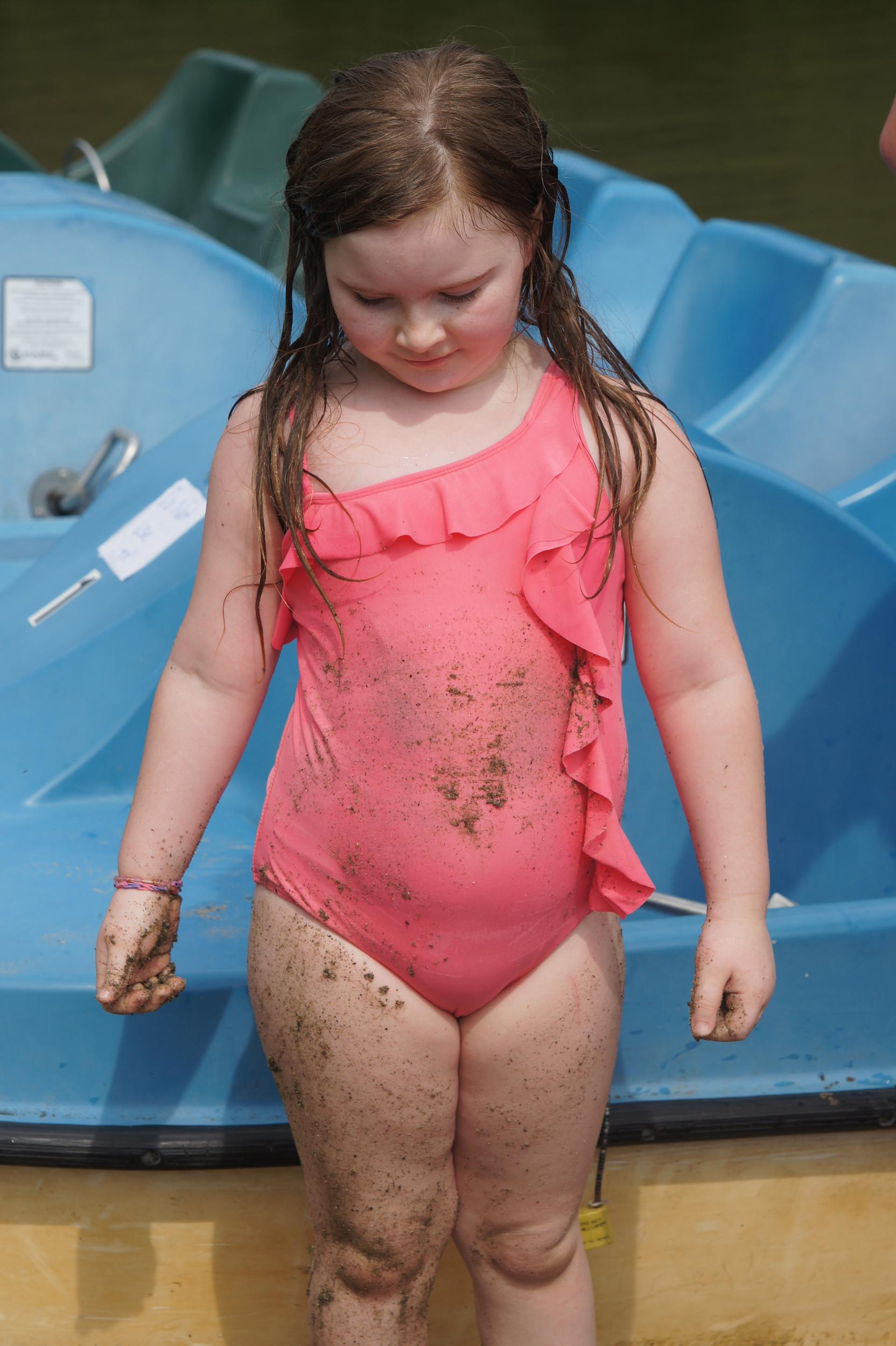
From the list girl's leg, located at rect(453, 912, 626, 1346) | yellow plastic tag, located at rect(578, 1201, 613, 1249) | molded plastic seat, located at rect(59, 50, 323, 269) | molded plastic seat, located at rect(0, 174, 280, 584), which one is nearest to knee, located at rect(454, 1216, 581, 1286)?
girl's leg, located at rect(453, 912, 626, 1346)

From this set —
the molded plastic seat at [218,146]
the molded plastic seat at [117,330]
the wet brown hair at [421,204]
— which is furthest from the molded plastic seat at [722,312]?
the wet brown hair at [421,204]

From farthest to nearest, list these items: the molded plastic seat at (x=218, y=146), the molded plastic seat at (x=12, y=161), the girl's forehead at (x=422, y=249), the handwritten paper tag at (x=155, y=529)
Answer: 1. the molded plastic seat at (x=12, y=161)
2. the molded plastic seat at (x=218, y=146)
3. the handwritten paper tag at (x=155, y=529)
4. the girl's forehead at (x=422, y=249)

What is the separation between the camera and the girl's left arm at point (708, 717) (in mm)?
1034

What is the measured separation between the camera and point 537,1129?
1055mm

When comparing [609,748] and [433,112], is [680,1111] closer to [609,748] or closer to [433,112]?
[609,748]

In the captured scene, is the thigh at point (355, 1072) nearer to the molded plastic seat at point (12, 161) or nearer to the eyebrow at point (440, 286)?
the eyebrow at point (440, 286)

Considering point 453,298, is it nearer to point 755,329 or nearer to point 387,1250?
point 387,1250

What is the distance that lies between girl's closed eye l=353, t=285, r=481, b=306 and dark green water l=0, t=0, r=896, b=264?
7185 mm

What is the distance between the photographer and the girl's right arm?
1.06 meters

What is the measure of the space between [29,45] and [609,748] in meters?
14.6

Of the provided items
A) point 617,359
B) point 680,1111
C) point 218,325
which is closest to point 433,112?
point 617,359

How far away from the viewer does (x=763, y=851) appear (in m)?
1.07

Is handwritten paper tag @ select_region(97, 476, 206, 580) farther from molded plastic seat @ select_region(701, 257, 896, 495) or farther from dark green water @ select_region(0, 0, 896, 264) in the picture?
dark green water @ select_region(0, 0, 896, 264)

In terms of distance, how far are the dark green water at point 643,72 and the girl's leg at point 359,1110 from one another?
23.9ft
